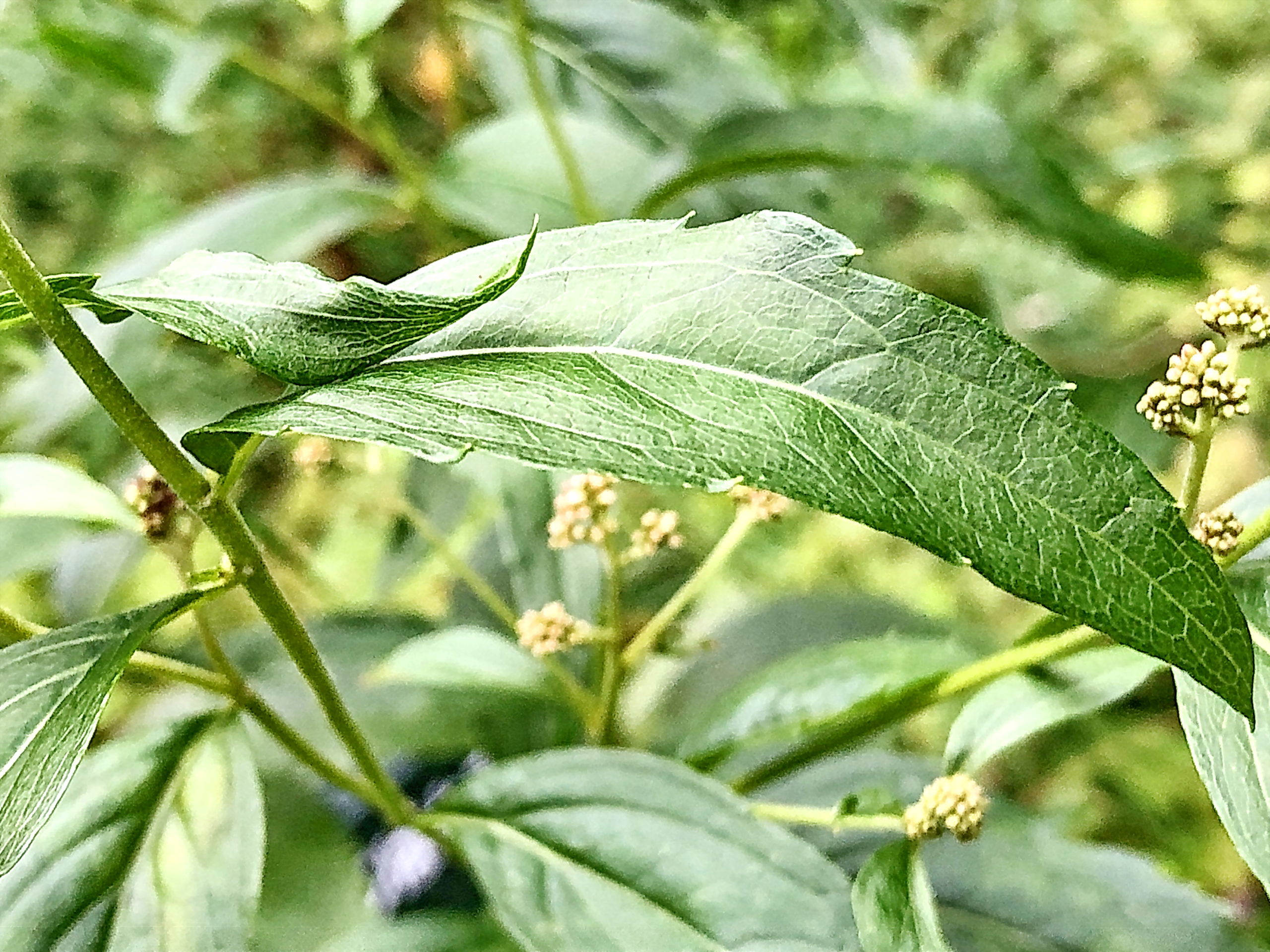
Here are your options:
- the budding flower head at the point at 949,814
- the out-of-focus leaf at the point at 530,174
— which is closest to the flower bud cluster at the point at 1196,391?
the budding flower head at the point at 949,814

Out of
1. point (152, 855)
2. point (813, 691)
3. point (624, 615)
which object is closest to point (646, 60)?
point (624, 615)

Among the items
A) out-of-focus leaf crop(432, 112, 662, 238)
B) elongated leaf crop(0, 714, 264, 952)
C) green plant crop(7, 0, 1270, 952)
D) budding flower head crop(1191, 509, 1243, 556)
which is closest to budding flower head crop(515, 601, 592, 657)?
green plant crop(7, 0, 1270, 952)

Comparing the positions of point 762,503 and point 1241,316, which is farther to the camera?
point 762,503

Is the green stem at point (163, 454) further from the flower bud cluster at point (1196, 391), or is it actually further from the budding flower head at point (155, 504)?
the flower bud cluster at point (1196, 391)

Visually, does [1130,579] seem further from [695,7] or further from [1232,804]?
[695,7]

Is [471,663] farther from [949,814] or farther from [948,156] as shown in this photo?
[948,156]
